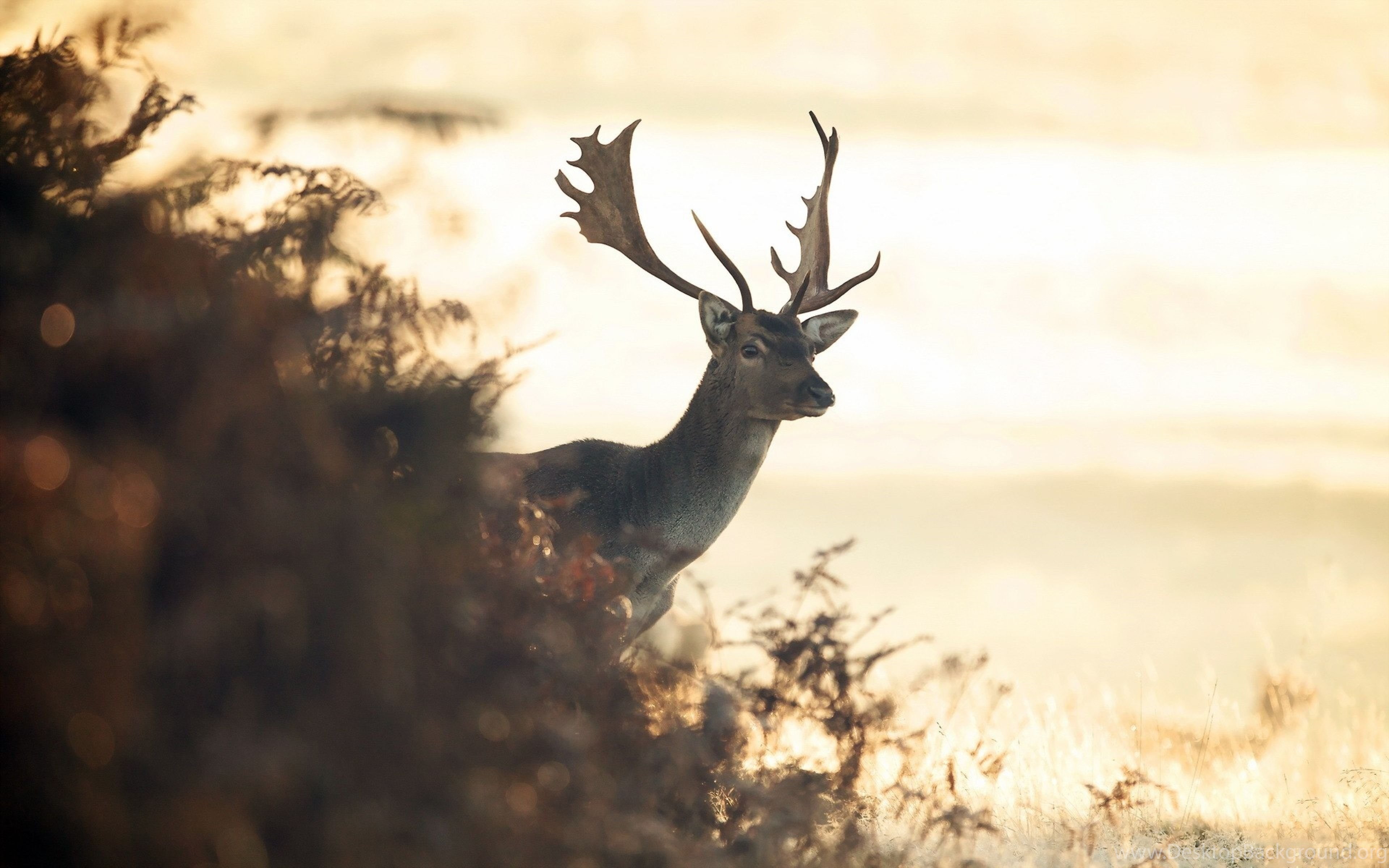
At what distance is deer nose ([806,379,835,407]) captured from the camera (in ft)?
28.2

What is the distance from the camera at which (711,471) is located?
896 cm

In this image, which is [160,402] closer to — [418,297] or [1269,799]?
[418,297]

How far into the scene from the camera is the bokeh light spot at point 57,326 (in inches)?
140

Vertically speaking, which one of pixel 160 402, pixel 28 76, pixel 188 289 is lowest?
pixel 160 402

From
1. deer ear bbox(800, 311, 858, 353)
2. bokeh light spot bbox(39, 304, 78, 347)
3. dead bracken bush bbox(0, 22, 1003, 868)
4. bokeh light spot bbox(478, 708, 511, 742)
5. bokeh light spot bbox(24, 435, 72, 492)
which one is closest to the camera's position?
dead bracken bush bbox(0, 22, 1003, 868)

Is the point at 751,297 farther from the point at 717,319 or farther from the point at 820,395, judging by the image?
the point at 820,395

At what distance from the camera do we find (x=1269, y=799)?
28.8ft

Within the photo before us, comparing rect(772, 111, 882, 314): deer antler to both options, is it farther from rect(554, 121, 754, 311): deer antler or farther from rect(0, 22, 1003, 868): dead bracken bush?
rect(0, 22, 1003, 868): dead bracken bush

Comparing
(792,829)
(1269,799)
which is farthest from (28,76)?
(1269,799)

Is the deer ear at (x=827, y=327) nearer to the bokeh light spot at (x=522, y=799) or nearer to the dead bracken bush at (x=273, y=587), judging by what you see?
the dead bracken bush at (x=273, y=587)

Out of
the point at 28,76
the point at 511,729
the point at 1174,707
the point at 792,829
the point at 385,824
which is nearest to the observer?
the point at 385,824

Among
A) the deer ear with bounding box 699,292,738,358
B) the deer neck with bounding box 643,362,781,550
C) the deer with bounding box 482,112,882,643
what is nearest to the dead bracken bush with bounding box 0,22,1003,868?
the deer with bounding box 482,112,882,643

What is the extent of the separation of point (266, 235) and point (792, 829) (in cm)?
277

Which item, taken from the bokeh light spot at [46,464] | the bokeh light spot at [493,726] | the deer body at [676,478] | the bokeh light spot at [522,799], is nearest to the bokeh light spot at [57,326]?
the bokeh light spot at [46,464]
